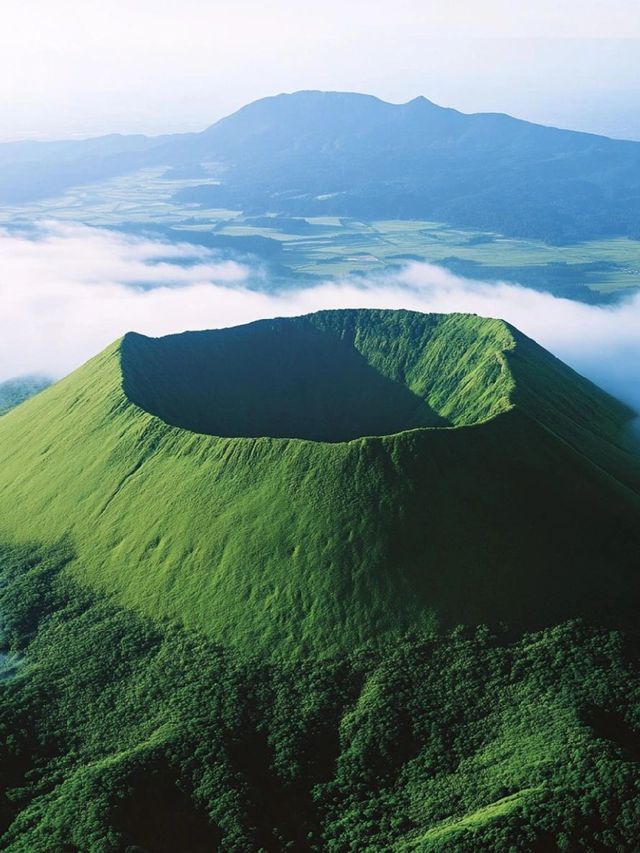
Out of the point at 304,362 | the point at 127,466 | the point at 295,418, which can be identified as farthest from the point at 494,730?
the point at 304,362

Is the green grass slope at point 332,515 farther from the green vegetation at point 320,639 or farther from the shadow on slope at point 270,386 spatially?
the shadow on slope at point 270,386

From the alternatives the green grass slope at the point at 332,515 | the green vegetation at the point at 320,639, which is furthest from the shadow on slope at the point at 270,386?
the green vegetation at the point at 320,639

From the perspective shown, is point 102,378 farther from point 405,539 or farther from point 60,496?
point 405,539

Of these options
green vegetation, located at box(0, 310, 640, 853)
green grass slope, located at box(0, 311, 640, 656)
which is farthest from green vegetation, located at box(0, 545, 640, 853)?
green grass slope, located at box(0, 311, 640, 656)

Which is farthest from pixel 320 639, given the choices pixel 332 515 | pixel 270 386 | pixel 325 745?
pixel 270 386

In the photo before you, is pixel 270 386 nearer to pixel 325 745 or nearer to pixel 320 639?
pixel 320 639

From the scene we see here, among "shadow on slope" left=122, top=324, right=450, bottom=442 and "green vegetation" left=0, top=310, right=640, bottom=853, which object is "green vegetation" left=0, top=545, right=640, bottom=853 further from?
"shadow on slope" left=122, top=324, right=450, bottom=442
